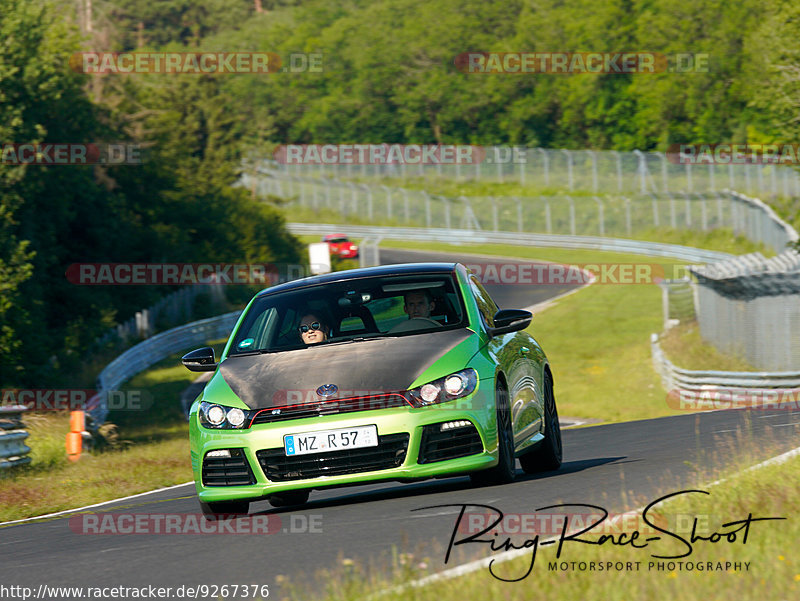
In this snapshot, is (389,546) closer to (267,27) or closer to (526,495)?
(526,495)

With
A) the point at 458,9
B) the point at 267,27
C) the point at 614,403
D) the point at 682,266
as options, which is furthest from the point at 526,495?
the point at 267,27

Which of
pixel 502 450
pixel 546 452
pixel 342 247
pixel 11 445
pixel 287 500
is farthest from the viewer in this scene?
pixel 342 247

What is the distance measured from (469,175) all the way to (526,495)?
253 ft

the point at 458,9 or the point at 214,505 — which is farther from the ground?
the point at 458,9

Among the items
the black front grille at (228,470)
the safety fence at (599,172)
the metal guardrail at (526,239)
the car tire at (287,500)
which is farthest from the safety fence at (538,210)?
the black front grille at (228,470)

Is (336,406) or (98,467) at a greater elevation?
(336,406)

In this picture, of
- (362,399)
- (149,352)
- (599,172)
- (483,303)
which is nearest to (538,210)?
(599,172)

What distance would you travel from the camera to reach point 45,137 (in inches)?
1775

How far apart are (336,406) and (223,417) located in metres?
0.77

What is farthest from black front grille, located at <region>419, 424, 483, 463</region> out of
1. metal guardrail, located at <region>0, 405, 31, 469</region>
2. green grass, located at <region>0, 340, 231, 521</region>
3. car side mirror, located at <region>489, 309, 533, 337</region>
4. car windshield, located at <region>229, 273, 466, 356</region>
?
metal guardrail, located at <region>0, 405, 31, 469</region>

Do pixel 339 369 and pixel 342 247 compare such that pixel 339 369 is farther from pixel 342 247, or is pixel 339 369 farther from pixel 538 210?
pixel 538 210

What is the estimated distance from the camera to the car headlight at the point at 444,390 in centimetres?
820

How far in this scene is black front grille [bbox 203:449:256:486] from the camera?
8.34 m

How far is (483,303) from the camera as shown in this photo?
991 cm
